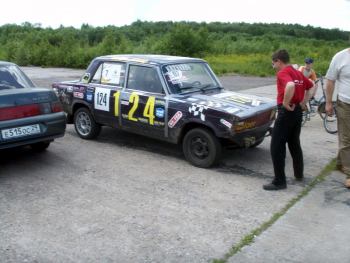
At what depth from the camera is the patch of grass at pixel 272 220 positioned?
159 inches

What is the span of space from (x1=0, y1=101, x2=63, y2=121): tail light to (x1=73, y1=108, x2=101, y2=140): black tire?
4.73 ft

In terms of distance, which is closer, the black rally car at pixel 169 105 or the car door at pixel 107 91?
the black rally car at pixel 169 105

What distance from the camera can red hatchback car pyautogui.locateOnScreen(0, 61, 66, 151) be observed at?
230 inches

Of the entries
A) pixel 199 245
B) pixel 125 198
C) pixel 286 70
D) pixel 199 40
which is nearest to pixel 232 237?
pixel 199 245

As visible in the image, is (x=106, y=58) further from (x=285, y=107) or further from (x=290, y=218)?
(x=290, y=218)

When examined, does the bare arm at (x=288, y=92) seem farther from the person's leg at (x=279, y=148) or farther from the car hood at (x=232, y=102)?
the car hood at (x=232, y=102)

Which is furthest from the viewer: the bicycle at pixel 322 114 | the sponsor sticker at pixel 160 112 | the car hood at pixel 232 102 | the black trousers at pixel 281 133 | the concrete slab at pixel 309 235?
the bicycle at pixel 322 114

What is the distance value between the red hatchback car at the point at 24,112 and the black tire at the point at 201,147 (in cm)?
191

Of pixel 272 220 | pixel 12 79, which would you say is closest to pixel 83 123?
pixel 12 79

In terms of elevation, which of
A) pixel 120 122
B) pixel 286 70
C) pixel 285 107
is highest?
pixel 286 70

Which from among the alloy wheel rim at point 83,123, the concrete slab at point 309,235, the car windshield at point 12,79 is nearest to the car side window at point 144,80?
the alloy wheel rim at point 83,123

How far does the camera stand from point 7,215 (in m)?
4.82

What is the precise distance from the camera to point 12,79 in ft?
21.3

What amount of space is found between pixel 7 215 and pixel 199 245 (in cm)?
218
